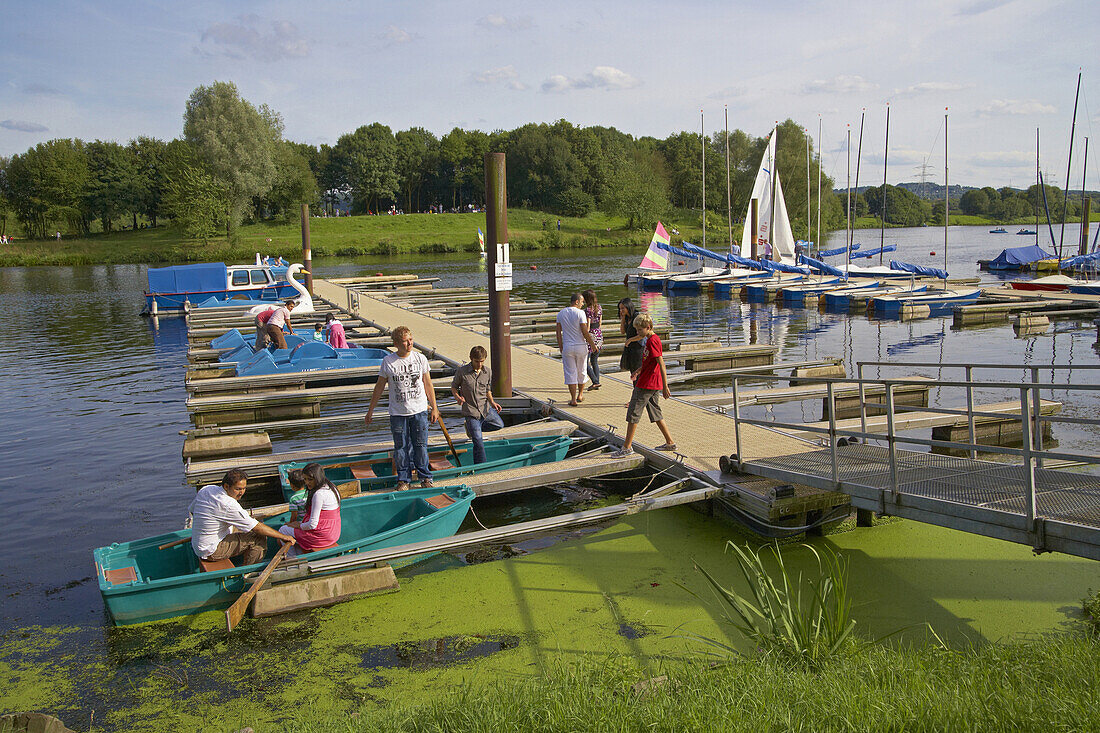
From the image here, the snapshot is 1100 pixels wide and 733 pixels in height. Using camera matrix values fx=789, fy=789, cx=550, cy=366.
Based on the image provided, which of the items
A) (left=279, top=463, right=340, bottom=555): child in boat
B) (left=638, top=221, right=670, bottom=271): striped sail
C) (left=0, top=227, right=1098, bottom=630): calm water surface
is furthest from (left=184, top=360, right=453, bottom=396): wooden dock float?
(left=638, top=221, right=670, bottom=271): striped sail

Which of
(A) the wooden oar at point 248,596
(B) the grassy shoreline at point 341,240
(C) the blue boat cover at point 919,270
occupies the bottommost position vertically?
(A) the wooden oar at point 248,596

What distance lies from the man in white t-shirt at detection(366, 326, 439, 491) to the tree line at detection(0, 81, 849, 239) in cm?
5076

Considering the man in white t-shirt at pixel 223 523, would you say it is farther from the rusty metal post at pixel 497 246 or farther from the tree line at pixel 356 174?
the tree line at pixel 356 174

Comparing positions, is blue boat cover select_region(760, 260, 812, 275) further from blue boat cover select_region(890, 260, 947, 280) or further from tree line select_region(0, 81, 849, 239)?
tree line select_region(0, 81, 849, 239)

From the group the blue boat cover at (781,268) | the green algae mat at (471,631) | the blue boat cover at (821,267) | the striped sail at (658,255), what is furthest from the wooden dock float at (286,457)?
the striped sail at (658,255)

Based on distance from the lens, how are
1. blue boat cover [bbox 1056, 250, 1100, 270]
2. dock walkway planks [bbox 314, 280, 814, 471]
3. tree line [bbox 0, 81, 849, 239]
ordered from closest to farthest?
dock walkway planks [bbox 314, 280, 814, 471] → blue boat cover [bbox 1056, 250, 1100, 270] → tree line [bbox 0, 81, 849, 239]

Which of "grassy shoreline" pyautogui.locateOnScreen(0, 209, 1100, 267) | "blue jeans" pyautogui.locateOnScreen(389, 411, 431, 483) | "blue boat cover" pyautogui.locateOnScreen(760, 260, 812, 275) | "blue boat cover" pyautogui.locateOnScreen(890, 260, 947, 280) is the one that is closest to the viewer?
"blue jeans" pyautogui.locateOnScreen(389, 411, 431, 483)

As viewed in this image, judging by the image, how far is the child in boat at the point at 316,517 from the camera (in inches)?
297

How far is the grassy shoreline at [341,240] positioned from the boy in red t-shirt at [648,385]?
61.0m

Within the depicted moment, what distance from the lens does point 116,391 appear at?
18578mm

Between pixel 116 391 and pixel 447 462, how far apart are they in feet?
39.0

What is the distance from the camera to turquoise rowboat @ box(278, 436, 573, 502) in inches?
386

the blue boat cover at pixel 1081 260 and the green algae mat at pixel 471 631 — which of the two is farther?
the blue boat cover at pixel 1081 260

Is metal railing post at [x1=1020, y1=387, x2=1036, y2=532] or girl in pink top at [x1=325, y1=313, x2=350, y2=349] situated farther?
girl in pink top at [x1=325, y1=313, x2=350, y2=349]
